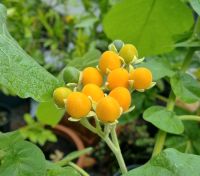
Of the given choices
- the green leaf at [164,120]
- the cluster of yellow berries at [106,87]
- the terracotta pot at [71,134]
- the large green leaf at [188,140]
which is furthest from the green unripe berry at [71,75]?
the terracotta pot at [71,134]

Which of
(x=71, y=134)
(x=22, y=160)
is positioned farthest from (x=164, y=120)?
(x=71, y=134)

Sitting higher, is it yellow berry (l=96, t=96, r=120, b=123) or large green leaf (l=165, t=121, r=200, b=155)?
yellow berry (l=96, t=96, r=120, b=123)

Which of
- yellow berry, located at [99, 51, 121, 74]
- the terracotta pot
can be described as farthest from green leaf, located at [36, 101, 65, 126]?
the terracotta pot

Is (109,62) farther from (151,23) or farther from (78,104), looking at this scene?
(151,23)

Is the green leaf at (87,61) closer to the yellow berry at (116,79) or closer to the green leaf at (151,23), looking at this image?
the green leaf at (151,23)

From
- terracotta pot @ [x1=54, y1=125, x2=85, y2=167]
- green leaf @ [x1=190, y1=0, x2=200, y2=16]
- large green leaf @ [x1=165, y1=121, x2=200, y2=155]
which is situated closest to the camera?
green leaf @ [x1=190, y1=0, x2=200, y2=16]

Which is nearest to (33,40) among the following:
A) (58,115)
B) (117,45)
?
(58,115)

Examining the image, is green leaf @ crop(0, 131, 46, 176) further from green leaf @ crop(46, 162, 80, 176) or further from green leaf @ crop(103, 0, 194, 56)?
green leaf @ crop(103, 0, 194, 56)
